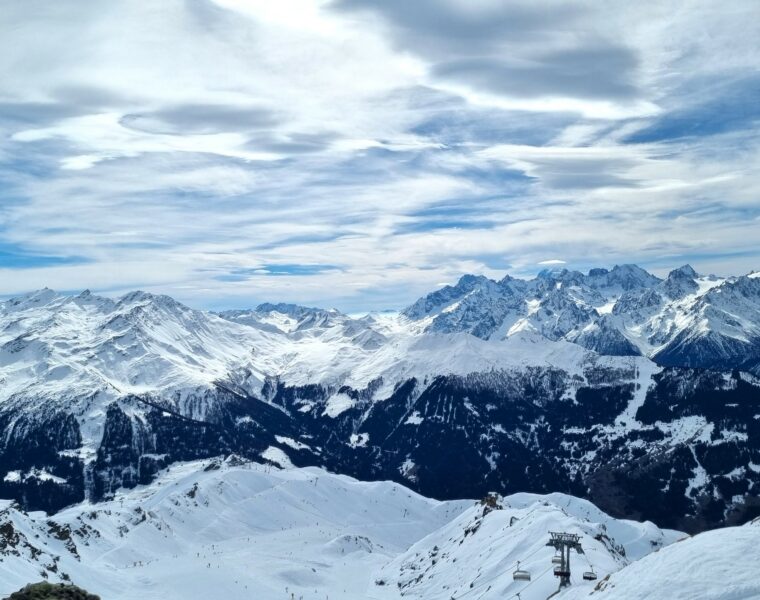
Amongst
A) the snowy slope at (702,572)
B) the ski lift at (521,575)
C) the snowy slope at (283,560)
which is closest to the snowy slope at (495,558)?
the snowy slope at (283,560)

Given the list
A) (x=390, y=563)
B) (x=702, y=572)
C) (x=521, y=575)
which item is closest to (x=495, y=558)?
→ (x=521, y=575)

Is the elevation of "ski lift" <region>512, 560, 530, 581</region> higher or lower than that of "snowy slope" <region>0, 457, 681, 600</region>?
higher

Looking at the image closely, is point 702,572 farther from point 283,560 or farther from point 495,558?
point 283,560

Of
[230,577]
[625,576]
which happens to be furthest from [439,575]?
[625,576]

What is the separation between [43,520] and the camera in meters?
142

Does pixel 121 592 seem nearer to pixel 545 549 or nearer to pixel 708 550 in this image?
pixel 545 549

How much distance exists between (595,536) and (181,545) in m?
122

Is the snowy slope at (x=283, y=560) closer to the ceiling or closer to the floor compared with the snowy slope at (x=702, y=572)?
closer to the floor

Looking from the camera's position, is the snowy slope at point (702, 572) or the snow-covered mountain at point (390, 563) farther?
the snow-covered mountain at point (390, 563)

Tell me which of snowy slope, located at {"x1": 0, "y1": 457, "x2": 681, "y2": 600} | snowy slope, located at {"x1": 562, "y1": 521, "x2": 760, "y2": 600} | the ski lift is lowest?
snowy slope, located at {"x1": 0, "y1": 457, "x2": 681, "y2": 600}

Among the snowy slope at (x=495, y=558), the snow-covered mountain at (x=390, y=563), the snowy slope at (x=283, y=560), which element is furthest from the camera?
the snowy slope at (x=283, y=560)

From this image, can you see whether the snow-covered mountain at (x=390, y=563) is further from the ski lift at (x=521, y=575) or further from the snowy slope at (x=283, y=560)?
the ski lift at (x=521, y=575)

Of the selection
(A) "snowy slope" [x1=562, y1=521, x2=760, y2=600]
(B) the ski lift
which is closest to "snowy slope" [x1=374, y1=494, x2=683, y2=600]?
(B) the ski lift

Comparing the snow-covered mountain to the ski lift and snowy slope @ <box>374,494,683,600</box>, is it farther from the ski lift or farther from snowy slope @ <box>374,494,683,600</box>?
the ski lift
